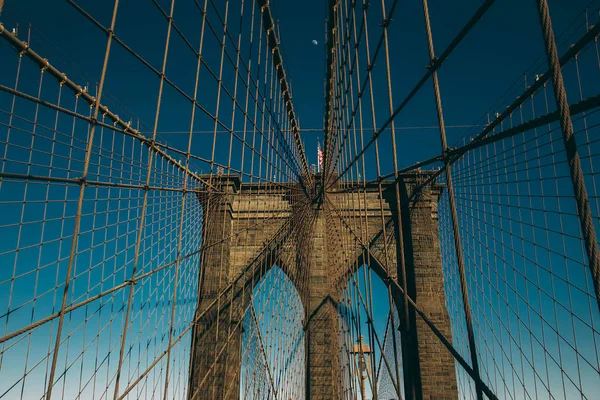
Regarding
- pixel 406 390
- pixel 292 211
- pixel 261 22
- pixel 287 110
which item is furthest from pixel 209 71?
pixel 406 390

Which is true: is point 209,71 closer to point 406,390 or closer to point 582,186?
point 582,186

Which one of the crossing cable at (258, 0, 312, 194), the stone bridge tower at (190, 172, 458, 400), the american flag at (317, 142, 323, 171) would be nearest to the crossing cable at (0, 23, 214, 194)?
the crossing cable at (258, 0, 312, 194)

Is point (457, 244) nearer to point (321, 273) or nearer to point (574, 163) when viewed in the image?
point (574, 163)

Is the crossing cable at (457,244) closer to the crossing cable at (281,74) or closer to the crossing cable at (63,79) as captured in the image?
the crossing cable at (63,79)

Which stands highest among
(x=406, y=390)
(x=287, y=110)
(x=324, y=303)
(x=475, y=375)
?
(x=287, y=110)

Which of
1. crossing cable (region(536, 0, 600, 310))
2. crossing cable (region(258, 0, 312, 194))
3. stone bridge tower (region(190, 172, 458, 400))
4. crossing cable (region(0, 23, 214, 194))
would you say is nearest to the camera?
crossing cable (region(536, 0, 600, 310))

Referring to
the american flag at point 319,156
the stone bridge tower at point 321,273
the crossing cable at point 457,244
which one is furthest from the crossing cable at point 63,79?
the american flag at point 319,156

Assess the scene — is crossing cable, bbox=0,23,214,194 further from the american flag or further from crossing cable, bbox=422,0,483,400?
the american flag

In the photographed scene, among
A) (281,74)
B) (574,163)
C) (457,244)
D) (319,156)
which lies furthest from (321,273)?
(574,163)
